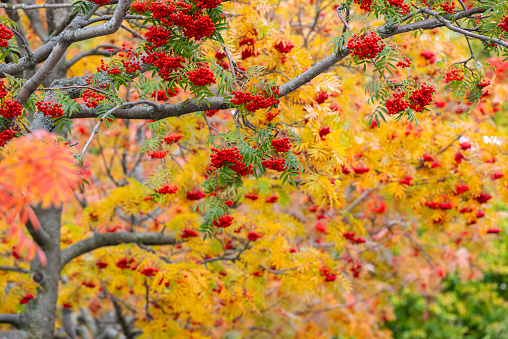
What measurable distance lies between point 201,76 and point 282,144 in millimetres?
837

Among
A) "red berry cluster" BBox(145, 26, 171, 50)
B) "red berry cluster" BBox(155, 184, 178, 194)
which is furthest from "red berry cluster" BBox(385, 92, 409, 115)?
"red berry cluster" BBox(155, 184, 178, 194)

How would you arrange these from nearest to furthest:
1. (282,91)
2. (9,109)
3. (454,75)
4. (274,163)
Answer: (9,109) < (274,163) < (282,91) < (454,75)

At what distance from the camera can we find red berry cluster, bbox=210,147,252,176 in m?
3.13

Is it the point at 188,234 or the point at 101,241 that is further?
the point at 101,241

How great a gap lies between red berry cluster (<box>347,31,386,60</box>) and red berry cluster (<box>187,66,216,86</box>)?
1.08 m

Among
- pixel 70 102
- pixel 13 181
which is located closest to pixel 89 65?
pixel 70 102

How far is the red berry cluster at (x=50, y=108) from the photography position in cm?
294

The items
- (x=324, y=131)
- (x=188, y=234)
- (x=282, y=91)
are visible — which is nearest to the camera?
(x=282, y=91)

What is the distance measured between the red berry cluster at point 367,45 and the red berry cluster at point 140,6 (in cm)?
167

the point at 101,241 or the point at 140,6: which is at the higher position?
the point at 140,6

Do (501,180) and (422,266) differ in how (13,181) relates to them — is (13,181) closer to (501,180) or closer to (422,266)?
(501,180)

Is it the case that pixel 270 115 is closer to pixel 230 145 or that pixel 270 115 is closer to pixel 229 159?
pixel 230 145

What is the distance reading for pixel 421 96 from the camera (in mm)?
3072

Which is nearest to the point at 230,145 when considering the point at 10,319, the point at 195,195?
the point at 195,195
